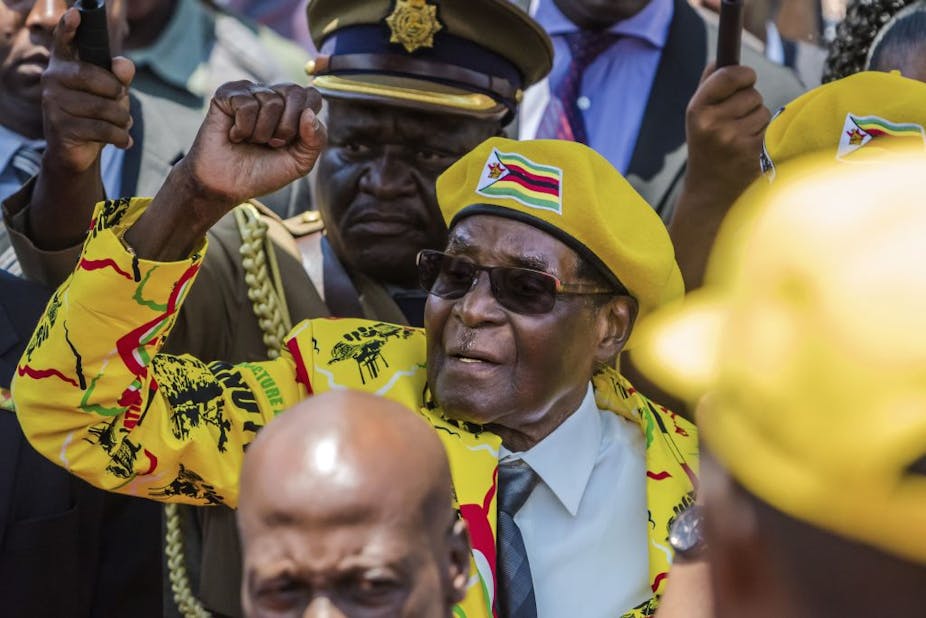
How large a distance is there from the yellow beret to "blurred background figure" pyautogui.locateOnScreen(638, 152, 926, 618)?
1.57 meters

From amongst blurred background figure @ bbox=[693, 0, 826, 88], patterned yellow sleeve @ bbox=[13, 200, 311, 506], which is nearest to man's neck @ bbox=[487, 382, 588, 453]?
patterned yellow sleeve @ bbox=[13, 200, 311, 506]

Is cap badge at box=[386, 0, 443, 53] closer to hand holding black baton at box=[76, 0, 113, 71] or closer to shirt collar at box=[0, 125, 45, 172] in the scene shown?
hand holding black baton at box=[76, 0, 113, 71]

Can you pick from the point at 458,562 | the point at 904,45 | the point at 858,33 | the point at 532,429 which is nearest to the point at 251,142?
the point at 532,429

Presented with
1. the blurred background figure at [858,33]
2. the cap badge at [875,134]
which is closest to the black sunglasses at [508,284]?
the cap badge at [875,134]

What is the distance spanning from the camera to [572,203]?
2.87 meters

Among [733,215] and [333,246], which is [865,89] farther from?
[333,246]

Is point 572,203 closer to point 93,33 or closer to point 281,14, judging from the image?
point 93,33

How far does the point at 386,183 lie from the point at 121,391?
122cm

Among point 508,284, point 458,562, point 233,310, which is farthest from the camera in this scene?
point 233,310

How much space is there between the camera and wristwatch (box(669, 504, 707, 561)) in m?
1.75

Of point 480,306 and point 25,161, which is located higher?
point 480,306

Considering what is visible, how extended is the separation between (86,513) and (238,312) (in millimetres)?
601

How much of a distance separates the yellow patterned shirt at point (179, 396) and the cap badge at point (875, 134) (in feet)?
2.26

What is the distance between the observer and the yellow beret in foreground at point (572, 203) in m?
2.87
